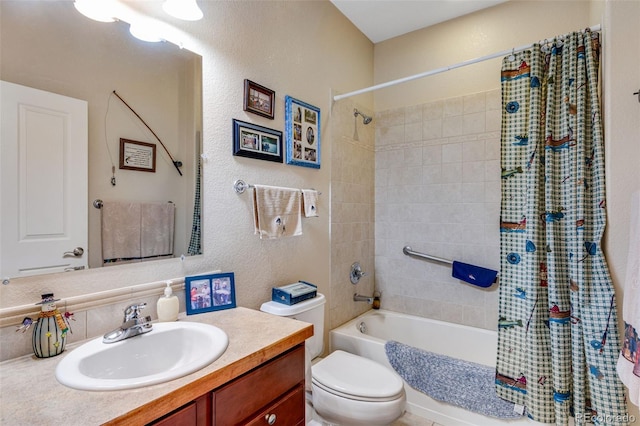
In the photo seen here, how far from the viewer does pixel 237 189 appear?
153cm

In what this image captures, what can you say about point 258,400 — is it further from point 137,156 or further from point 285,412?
point 137,156

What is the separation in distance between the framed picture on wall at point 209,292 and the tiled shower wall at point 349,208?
96 cm

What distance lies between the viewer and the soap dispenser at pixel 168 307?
116 centimetres

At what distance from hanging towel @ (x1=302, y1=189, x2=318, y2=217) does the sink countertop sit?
0.94 m

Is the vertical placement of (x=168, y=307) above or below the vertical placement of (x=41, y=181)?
below

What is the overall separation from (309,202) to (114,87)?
3.59 feet

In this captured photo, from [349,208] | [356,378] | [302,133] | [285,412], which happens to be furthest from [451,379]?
[302,133]

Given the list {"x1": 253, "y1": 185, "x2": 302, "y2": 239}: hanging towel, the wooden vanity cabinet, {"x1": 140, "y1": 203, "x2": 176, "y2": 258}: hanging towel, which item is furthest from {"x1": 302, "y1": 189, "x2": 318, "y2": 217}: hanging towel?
the wooden vanity cabinet

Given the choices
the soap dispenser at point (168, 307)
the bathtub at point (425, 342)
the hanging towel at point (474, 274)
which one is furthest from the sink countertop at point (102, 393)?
the hanging towel at point (474, 274)

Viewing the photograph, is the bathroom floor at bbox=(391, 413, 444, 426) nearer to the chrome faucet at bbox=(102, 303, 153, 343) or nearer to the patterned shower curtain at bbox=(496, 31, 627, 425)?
the patterned shower curtain at bbox=(496, 31, 627, 425)

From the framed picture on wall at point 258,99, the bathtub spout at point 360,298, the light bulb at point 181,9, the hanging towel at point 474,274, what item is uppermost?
the light bulb at point 181,9

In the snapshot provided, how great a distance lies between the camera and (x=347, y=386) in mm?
1496

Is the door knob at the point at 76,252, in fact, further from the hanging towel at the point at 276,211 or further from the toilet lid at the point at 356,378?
the toilet lid at the point at 356,378

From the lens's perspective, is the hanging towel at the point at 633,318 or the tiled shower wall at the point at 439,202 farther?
the tiled shower wall at the point at 439,202
